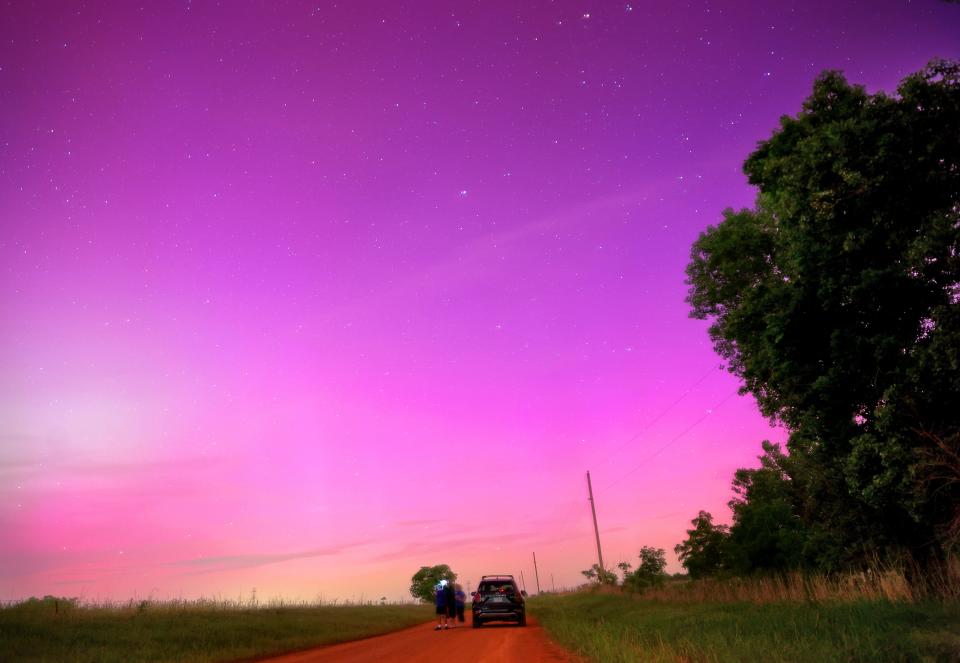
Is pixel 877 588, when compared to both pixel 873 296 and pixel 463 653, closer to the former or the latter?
pixel 873 296

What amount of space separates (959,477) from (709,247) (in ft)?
42.3

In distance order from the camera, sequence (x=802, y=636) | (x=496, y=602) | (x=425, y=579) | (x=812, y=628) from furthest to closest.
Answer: (x=425, y=579) → (x=496, y=602) → (x=812, y=628) → (x=802, y=636)

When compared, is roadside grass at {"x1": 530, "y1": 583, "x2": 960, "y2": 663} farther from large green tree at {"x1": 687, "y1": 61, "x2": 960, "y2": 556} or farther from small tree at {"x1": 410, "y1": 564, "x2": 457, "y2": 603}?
small tree at {"x1": 410, "y1": 564, "x2": 457, "y2": 603}

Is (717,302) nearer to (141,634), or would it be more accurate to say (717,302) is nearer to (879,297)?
(879,297)

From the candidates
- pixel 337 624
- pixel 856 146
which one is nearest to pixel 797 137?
pixel 856 146

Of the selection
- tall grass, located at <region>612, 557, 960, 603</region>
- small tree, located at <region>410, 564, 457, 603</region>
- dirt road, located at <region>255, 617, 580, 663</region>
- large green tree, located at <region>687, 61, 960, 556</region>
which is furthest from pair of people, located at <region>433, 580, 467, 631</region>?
small tree, located at <region>410, 564, 457, 603</region>

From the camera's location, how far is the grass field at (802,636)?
29.8ft

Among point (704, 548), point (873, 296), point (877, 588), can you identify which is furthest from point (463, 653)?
point (704, 548)

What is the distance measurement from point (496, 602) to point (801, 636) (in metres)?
17.0

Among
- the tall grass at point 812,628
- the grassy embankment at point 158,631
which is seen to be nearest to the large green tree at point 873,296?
the tall grass at point 812,628

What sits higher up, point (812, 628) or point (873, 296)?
point (873, 296)

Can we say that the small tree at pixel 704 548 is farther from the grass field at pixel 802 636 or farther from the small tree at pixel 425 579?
the small tree at pixel 425 579

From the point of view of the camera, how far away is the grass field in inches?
357

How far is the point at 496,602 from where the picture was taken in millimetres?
26812
